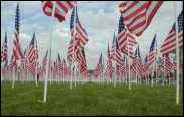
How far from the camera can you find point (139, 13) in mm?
20656

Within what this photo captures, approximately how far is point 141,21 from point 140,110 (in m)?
4.19

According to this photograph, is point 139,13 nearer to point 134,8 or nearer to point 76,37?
point 134,8

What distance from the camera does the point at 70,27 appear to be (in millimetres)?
41344

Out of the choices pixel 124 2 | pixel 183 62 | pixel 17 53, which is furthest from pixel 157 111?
pixel 17 53

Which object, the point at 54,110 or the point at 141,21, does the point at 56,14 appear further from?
the point at 54,110

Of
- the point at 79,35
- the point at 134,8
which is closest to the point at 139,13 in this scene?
the point at 134,8

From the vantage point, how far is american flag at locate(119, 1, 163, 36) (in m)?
20.1

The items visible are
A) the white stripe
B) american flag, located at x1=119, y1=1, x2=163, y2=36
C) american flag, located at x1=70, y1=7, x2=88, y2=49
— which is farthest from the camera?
american flag, located at x1=70, y1=7, x2=88, y2=49

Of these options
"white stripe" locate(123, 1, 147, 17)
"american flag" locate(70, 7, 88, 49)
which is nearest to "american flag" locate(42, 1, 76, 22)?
"white stripe" locate(123, 1, 147, 17)

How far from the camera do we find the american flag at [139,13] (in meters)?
20.1

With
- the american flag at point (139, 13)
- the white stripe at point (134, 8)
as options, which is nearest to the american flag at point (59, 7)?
the american flag at point (139, 13)

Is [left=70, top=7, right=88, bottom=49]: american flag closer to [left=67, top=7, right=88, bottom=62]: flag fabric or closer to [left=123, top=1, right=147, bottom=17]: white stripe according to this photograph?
[left=67, top=7, right=88, bottom=62]: flag fabric

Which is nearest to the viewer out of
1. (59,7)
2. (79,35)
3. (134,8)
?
(134,8)

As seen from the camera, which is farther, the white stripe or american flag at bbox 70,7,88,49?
american flag at bbox 70,7,88,49
